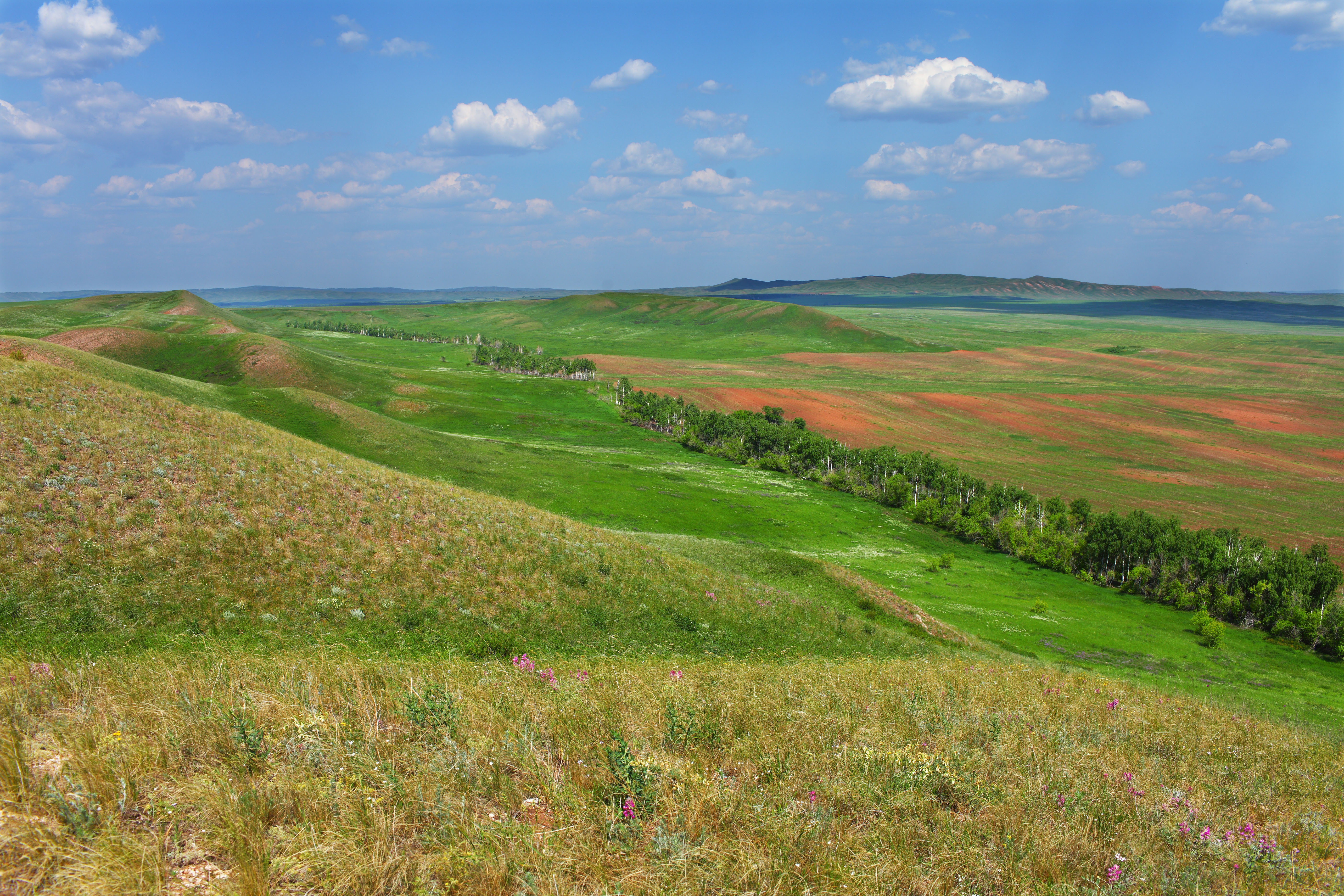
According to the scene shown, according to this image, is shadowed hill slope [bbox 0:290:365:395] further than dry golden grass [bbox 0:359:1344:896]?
Yes

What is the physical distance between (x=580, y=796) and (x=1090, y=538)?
270 feet

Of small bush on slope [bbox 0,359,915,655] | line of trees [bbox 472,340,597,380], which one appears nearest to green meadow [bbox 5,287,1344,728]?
small bush on slope [bbox 0,359,915,655]

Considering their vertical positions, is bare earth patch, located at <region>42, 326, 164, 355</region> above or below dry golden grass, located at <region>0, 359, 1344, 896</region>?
above

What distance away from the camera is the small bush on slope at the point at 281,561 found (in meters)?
15.3

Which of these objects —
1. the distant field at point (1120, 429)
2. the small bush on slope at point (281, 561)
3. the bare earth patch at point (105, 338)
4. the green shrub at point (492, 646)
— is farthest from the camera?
the bare earth patch at point (105, 338)

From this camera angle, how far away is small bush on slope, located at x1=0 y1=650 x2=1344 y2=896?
14.5ft

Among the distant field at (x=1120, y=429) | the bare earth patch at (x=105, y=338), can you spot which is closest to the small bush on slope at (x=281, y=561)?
the distant field at (x=1120, y=429)

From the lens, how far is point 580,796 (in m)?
5.57

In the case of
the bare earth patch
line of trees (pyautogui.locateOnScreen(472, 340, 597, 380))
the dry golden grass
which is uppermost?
the bare earth patch

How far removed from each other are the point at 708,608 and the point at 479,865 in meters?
19.8

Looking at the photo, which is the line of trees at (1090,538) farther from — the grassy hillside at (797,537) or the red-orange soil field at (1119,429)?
the red-orange soil field at (1119,429)

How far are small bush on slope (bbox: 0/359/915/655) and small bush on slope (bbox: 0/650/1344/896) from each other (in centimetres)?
701

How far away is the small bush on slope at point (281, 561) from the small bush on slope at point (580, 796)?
701 centimetres

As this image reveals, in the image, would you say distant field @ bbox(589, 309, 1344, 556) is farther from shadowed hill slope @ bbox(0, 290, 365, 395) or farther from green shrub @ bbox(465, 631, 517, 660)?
green shrub @ bbox(465, 631, 517, 660)
